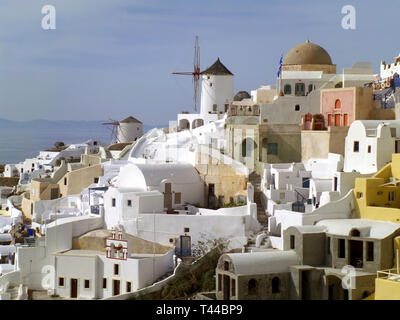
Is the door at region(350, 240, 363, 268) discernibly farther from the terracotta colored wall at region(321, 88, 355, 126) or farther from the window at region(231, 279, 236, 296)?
the terracotta colored wall at region(321, 88, 355, 126)

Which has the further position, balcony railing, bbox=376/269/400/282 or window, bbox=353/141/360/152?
window, bbox=353/141/360/152

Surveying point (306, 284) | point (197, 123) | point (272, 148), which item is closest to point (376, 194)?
point (306, 284)

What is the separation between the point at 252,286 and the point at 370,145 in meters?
8.38

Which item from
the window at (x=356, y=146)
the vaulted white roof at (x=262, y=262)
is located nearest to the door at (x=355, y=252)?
the vaulted white roof at (x=262, y=262)

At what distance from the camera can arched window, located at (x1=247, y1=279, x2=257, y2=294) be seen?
22391 mm

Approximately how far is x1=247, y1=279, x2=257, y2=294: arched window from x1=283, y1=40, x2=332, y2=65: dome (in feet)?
63.1

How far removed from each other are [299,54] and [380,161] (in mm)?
13643

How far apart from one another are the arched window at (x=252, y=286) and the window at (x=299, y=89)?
53.0 feet

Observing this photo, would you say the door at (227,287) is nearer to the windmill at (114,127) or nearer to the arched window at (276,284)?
the arched window at (276,284)

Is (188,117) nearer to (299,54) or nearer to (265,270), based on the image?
(299,54)

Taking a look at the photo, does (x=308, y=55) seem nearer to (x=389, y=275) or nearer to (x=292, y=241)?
(x=292, y=241)

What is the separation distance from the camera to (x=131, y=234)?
28.2m

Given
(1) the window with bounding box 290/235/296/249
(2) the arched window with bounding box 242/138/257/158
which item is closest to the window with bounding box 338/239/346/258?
(1) the window with bounding box 290/235/296/249
